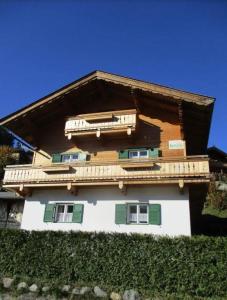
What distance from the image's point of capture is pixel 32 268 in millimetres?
13977

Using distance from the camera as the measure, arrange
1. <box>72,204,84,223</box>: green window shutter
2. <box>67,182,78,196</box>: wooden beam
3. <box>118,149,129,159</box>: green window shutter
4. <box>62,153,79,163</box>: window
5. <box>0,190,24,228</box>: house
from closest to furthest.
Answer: <box>72,204,84,223</box>: green window shutter → <box>67,182,78,196</box>: wooden beam → <box>118,149,129,159</box>: green window shutter → <box>62,153,79,163</box>: window → <box>0,190,24,228</box>: house

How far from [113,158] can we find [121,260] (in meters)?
6.54

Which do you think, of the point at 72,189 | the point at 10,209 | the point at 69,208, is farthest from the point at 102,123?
the point at 10,209

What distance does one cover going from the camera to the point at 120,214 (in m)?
15.6

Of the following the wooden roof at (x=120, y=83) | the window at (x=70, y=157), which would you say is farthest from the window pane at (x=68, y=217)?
the wooden roof at (x=120, y=83)

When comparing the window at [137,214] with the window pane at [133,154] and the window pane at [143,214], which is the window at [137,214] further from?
the window pane at [133,154]

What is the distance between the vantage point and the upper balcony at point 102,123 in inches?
681

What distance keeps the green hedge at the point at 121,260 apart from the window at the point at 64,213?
2233 mm

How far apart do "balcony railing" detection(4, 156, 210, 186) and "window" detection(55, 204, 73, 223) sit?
4.68 ft

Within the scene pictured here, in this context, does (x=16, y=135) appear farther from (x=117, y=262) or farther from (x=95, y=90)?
(x=117, y=262)

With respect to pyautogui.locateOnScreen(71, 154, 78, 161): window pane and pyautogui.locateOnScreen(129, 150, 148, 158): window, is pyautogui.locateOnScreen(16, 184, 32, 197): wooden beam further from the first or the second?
pyautogui.locateOnScreen(129, 150, 148, 158): window

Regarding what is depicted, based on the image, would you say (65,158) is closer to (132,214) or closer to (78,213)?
(78,213)

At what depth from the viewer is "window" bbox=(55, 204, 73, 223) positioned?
16750 millimetres

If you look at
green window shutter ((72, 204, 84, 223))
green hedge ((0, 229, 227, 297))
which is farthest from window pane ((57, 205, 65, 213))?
green hedge ((0, 229, 227, 297))
